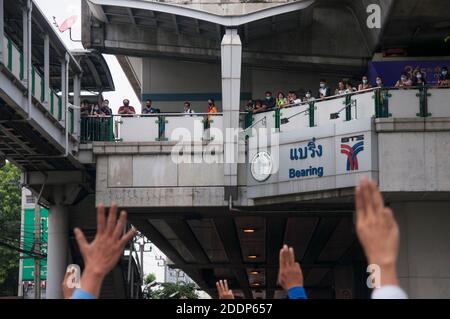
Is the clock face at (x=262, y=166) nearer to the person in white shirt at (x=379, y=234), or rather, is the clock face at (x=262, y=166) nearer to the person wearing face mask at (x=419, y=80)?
the person wearing face mask at (x=419, y=80)

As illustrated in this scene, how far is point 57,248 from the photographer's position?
35312mm

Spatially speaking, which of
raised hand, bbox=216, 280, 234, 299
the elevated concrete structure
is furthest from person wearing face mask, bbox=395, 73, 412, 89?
raised hand, bbox=216, 280, 234, 299

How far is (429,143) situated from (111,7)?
12.6m

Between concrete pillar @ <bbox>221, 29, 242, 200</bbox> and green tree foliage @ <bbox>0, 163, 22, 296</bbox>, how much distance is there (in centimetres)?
4474

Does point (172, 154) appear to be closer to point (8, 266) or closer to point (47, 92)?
point (47, 92)

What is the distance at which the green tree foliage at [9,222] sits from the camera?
7369 centimetres

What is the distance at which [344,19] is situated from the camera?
3597 centimetres

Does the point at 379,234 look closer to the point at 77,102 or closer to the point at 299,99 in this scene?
the point at 299,99

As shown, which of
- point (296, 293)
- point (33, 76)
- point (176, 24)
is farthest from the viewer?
point (176, 24)

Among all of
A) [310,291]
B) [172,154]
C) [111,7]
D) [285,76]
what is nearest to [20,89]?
[172,154]

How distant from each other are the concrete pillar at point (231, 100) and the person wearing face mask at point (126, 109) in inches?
125

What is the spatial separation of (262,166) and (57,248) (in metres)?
9.43

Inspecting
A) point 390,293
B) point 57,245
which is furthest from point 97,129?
point 390,293

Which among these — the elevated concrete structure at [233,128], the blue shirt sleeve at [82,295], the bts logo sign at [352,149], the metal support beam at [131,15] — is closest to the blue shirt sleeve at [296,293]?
the blue shirt sleeve at [82,295]
